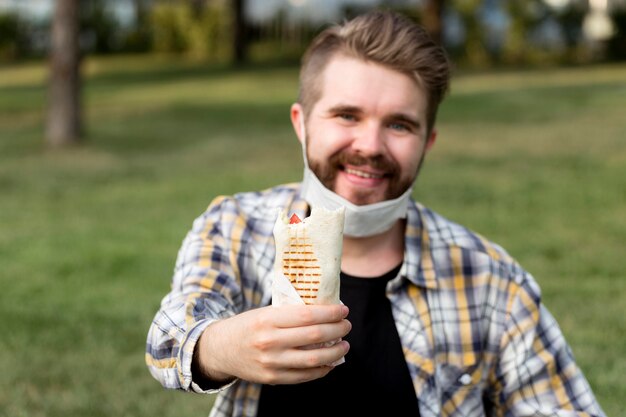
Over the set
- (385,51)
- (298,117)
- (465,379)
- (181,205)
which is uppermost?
(385,51)

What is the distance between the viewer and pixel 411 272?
3012mm

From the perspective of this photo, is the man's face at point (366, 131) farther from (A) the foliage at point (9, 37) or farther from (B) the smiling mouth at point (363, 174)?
(A) the foliage at point (9, 37)

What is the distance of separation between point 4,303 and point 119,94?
15.9m

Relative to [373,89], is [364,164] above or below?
below

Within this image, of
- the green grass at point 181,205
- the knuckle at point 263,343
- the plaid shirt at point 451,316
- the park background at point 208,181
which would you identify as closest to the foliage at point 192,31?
the park background at point 208,181

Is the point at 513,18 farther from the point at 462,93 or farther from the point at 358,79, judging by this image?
the point at 358,79

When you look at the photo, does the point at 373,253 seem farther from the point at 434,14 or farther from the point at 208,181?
the point at 434,14

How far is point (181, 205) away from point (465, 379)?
7583 millimetres

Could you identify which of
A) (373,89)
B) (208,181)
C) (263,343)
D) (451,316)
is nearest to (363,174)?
(373,89)

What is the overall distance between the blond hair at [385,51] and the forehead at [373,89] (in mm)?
21

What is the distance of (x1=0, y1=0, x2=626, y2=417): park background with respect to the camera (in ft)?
19.6

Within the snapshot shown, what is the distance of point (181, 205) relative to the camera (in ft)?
34.1

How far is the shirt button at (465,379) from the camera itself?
3062mm

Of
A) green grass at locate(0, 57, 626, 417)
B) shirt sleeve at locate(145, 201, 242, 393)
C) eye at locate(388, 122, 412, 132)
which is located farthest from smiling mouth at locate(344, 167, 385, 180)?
green grass at locate(0, 57, 626, 417)
